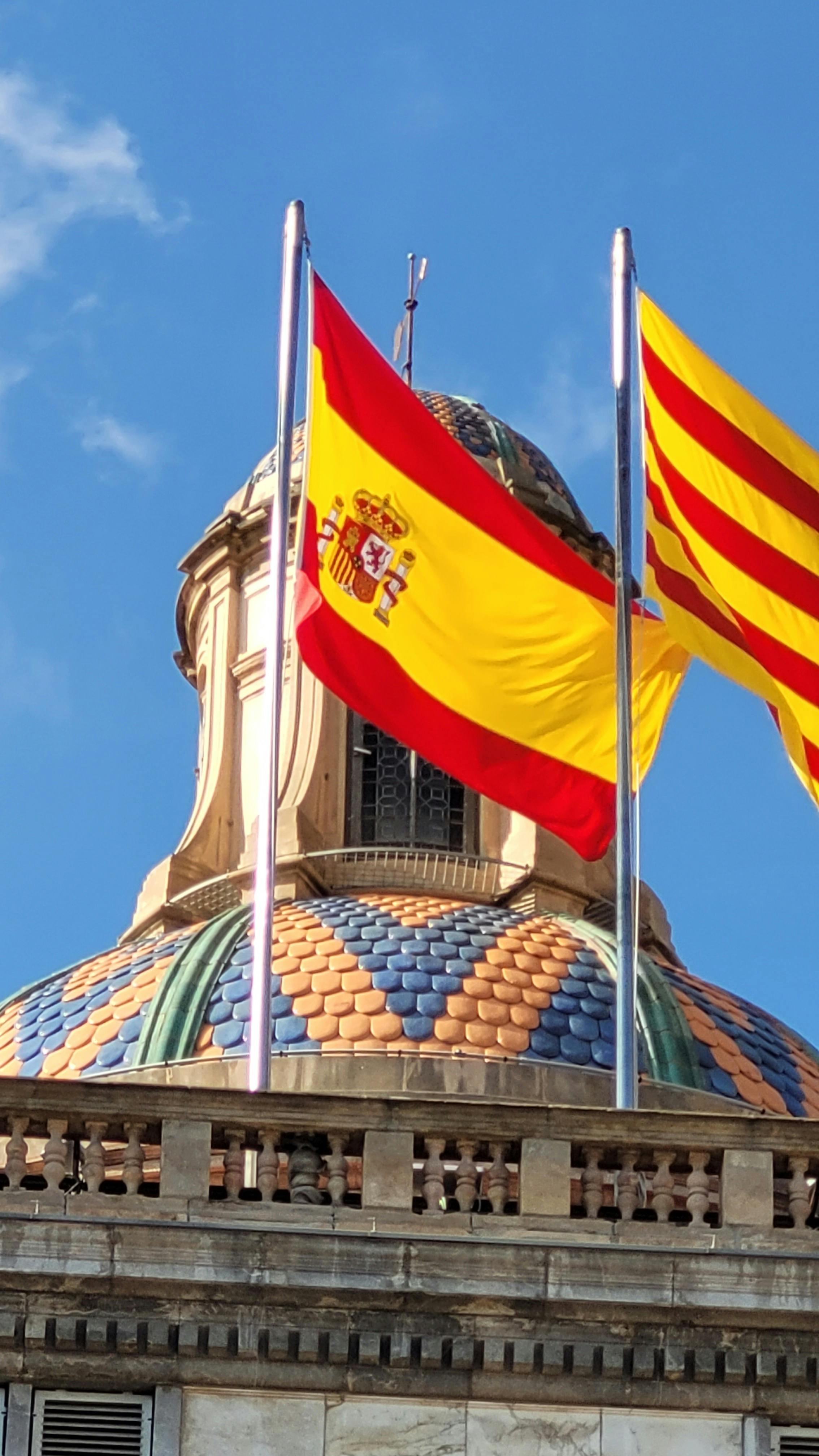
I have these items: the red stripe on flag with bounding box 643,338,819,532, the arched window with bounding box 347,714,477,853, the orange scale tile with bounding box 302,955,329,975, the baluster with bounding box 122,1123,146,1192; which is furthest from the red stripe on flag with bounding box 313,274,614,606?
the arched window with bounding box 347,714,477,853

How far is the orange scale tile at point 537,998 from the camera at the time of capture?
32.2 metres

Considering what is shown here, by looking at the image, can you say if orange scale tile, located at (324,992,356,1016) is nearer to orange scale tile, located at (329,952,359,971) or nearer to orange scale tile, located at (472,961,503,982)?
orange scale tile, located at (329,952,359,971)

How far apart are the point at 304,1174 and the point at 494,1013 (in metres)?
13.9

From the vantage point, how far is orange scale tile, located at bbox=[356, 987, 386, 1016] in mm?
31703

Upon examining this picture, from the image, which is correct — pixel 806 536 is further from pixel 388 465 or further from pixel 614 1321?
pixel 614 1321

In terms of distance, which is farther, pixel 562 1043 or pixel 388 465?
pixel 562 1043

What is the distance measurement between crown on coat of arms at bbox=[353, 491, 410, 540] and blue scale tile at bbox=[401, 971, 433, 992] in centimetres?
859

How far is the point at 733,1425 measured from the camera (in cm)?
1767

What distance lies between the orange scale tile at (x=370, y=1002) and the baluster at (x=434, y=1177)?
13.4 metres

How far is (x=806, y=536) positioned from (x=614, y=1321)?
305 inches

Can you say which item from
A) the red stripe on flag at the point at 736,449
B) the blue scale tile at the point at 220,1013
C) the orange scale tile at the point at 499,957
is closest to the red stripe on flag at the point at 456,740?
the red stripe on flag at the point at 736,449

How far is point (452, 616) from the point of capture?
78.7ft

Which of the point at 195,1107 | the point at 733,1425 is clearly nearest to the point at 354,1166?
the point at 195,1107

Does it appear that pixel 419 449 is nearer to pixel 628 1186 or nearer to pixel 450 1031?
pixel 628 1186
